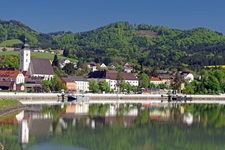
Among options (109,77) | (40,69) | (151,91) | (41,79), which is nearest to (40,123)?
(41,79)

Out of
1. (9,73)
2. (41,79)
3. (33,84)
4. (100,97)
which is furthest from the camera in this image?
(41,79)

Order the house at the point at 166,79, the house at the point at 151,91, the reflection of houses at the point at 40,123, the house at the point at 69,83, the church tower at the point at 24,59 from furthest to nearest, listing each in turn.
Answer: the house at the point at 166,79
the house at the point at 151,91
the church tower at the point at 24,59
the house at the point at 69,83
the reflection of houses at the point at 40,123

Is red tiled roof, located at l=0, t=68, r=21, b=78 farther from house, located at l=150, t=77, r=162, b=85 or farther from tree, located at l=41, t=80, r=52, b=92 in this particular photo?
house, located at l=150, t=77, r=162, b=85

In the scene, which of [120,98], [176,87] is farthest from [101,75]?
[120,98]

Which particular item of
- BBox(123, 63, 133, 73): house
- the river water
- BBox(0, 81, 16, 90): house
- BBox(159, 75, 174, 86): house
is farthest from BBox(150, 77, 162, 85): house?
the river water

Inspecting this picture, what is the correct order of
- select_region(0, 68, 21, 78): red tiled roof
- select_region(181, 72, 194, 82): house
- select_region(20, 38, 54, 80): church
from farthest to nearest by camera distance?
1. select_region(181, 72, 194, 82): house
2. select_region(20, 38, 54, 80): church
3. select_region(0, 68, 21, 78): red tiled roof

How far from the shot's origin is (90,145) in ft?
78.7

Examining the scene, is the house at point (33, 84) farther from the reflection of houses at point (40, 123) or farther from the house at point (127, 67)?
the house at point (127, 67)

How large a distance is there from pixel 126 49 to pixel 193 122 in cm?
14315

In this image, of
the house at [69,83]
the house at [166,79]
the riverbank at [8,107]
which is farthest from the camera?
the house at [166,79]

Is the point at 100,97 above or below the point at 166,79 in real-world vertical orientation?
below

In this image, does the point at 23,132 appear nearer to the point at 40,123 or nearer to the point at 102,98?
the point at 40,123

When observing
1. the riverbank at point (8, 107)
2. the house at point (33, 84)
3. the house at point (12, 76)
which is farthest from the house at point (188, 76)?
the riverbank at point (8, 107)

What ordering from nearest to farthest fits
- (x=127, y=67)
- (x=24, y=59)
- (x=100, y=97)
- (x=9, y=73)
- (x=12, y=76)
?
1. (x=100, y=97)
2. (x=12, y=76)
3. (x=9, y=73)
4. (x=24, y=59)
5. (x=127, y=67)
